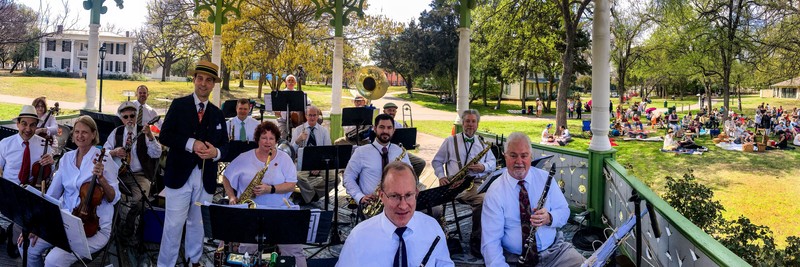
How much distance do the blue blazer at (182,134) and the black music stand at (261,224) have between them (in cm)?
103

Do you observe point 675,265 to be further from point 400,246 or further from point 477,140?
point 477,140

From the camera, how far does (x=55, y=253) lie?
13.6 feet

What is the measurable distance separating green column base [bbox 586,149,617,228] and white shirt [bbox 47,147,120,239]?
17.4 ft

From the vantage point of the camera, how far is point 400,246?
9.68 feet

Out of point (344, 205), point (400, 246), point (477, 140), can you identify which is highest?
point (477, 140)

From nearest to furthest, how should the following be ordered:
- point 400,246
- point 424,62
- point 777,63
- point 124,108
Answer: point 400,246, point 124,108, point 777,63, point 424,62

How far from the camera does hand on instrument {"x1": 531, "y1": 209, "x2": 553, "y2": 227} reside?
12.4ft

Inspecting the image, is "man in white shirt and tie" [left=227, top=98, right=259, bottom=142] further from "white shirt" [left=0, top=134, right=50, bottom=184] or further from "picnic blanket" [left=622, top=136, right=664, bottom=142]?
"picnic blanket" [left=622, top=136, right=664, bottom=142]

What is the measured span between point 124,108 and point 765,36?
3047 cm

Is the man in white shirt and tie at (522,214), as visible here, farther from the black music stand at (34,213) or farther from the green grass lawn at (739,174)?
the green grass lawn at (739,174)

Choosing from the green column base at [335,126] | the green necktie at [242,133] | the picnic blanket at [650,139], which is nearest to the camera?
the green necktie at [242,133]

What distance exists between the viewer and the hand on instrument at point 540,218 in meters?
3.77

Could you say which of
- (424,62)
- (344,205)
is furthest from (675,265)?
(424,62)

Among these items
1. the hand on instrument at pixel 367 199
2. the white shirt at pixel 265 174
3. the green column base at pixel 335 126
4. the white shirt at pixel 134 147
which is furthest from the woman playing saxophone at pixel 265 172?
the green column base at pixel 335 126
